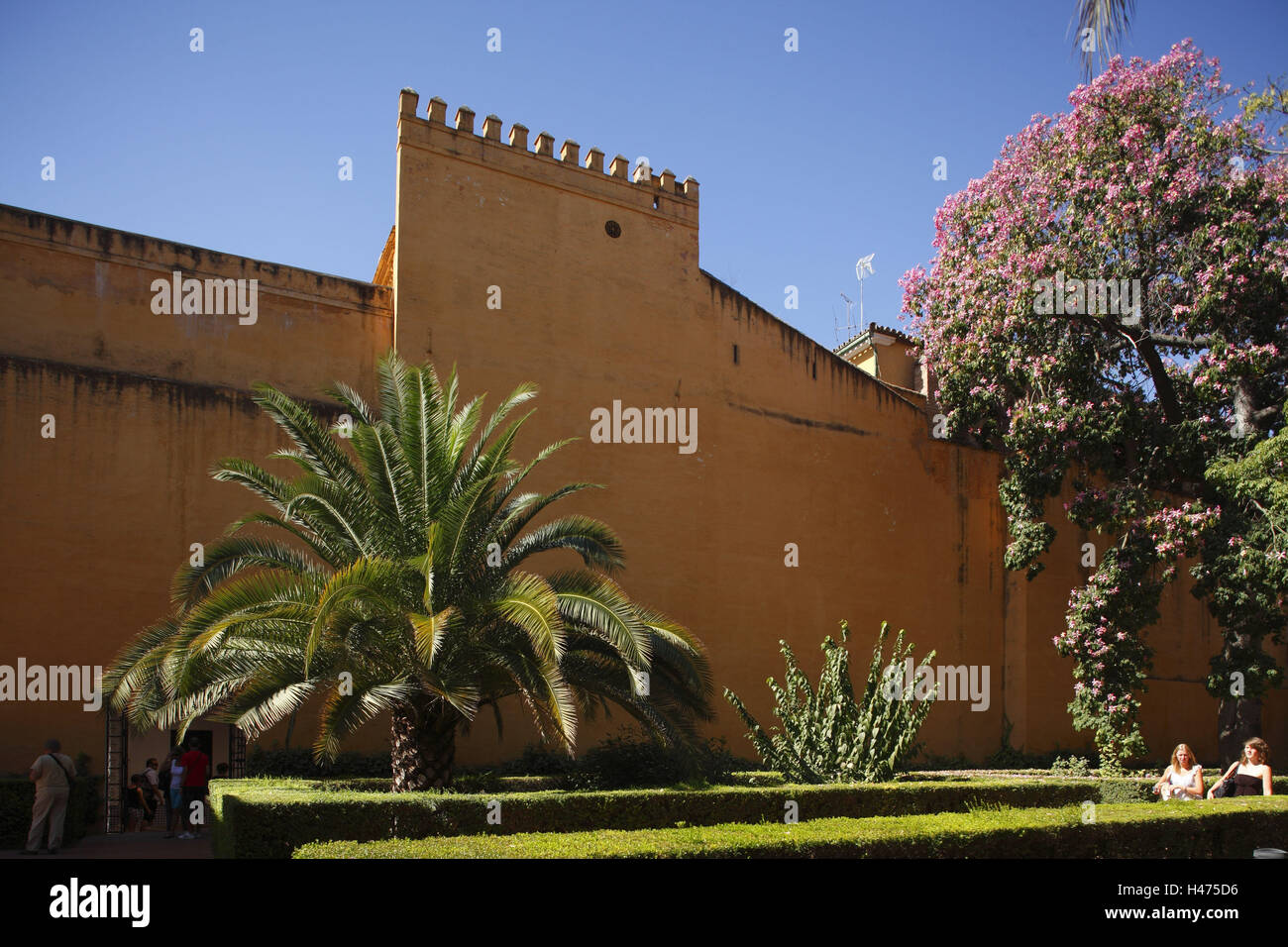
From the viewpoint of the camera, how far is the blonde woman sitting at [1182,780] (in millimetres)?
9728

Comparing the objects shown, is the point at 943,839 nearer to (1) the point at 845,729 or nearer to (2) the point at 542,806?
(2) the point at 542,806

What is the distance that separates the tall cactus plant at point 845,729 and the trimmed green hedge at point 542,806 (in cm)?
69

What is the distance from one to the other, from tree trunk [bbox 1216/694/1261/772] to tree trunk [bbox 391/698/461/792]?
12.3m

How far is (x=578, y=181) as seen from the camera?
646 inches

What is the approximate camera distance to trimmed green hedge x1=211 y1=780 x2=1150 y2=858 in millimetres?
8078

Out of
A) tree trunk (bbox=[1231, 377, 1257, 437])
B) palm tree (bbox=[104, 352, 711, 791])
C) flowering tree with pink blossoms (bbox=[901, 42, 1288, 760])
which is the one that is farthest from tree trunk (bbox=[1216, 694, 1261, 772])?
palm tree (bbox=[104, 352, 711, 791])

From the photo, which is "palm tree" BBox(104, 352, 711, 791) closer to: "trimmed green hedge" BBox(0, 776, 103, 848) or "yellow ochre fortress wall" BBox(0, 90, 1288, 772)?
"trimmed green hedge" BBox(0, 776, 103, 848)

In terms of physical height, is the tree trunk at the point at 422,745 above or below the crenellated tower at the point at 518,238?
below

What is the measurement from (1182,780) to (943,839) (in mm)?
3783

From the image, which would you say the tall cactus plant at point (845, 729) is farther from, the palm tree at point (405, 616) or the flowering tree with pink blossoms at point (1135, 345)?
the flowering tree with pink blossoms at point (1135, 345)

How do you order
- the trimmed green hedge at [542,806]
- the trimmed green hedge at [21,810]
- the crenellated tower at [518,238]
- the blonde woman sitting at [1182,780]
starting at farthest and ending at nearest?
the crenellated tower at [518,238]
the trimmed green hedge at [21,810]
the blonde woman sitting at [1182,780]
the trimmed green hedge at [542,806]

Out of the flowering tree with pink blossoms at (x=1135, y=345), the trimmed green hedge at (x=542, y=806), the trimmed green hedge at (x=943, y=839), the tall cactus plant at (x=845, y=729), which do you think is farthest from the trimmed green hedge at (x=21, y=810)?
the flowering tree with pink blossoms at (x=1135, y=345)
